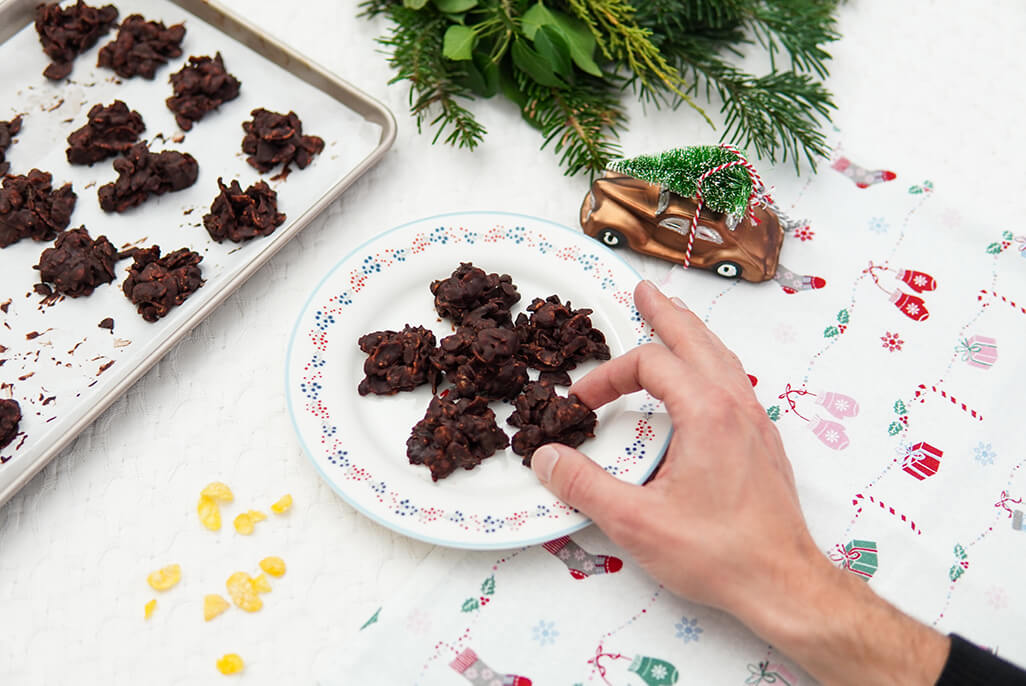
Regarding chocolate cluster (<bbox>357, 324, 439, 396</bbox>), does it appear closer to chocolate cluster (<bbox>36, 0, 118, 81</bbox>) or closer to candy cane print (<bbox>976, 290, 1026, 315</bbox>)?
chocolate cluster (<bbox>36, 0, 118, 81</bbox>)

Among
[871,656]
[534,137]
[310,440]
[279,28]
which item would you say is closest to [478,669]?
[310,440]

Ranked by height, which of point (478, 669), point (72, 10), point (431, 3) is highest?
point (431, 3)

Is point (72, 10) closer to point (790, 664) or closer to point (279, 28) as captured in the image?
point (279, 28)

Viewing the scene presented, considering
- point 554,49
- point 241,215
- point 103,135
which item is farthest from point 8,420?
point 554,49

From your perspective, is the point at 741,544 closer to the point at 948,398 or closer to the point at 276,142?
the point at 948,398

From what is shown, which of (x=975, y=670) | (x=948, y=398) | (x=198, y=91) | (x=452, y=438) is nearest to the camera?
(x=975, y=670)

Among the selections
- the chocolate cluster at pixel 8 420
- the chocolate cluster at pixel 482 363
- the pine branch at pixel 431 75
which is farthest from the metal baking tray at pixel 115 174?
the chocolate cluster at pixel 482 363
